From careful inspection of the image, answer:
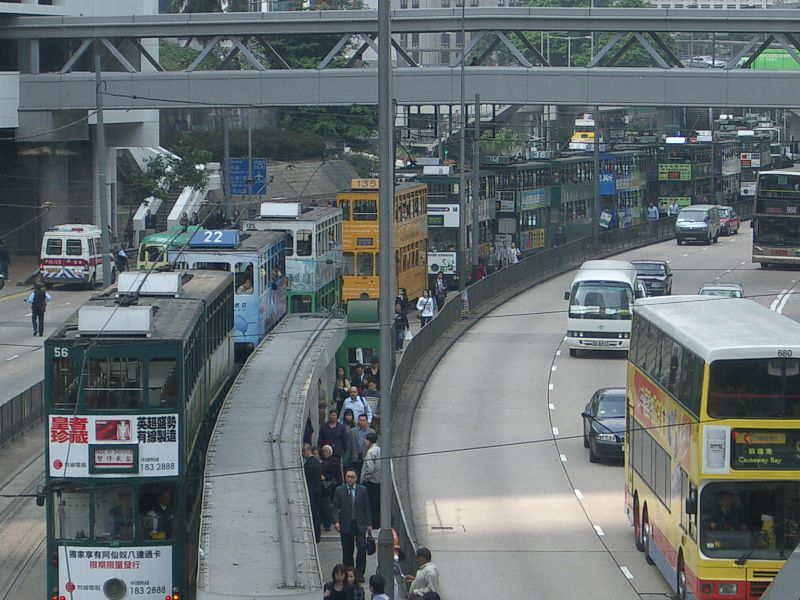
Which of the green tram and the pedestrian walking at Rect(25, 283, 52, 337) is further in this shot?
the pedestrian walking at Rect(25, 283, 52, 337)

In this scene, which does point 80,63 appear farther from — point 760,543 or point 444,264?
point 760,543

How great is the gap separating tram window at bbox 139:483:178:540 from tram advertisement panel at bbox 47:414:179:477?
9.2 inches

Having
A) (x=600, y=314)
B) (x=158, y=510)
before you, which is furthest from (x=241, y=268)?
(x=158, y=510)

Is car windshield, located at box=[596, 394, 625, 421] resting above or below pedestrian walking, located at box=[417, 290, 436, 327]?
below

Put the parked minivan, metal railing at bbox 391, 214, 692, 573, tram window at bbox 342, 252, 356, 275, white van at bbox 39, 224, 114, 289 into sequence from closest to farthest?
metal railing at bbox 391, 214, 692, 573 < tram window at bbox 342, 252, 356, 275 < white van at bbox 39, 224, 114, 289 < the parked minivan

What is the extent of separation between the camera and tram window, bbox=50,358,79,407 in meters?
16.5

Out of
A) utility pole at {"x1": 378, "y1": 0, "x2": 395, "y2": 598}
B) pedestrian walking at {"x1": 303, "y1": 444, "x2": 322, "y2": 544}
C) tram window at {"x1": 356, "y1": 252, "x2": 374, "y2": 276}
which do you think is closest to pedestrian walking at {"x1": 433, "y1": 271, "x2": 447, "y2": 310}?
tram window at {"x1": 356, "y1": 252, "x2": 374, "y2": 276}

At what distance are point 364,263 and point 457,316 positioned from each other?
3.40m

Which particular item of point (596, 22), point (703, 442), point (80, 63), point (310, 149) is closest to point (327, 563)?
point (703, 442)

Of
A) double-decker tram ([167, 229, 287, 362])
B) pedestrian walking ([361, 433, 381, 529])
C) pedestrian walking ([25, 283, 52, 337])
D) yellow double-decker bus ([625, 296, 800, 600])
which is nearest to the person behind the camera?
yellow double-decker bus ([625, 296, 800, 600])

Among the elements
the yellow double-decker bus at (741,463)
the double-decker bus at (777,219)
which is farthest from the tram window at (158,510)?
the double-decker bus at (777,219)

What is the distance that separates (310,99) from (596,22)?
30.1 ft

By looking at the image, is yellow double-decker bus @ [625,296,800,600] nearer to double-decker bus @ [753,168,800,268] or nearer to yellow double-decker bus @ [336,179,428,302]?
yellow double-decker bus @ [336,179,428,302]

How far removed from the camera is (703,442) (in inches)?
643
